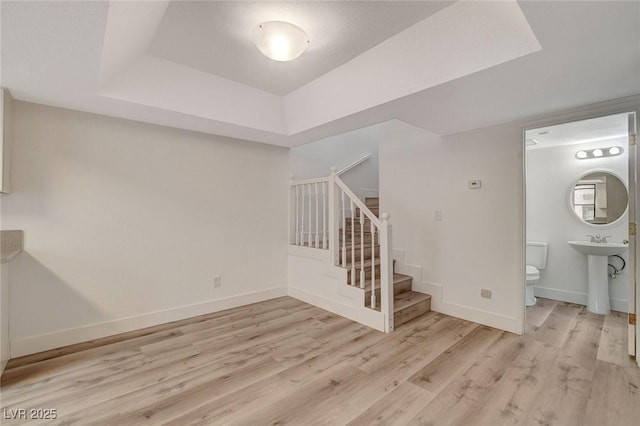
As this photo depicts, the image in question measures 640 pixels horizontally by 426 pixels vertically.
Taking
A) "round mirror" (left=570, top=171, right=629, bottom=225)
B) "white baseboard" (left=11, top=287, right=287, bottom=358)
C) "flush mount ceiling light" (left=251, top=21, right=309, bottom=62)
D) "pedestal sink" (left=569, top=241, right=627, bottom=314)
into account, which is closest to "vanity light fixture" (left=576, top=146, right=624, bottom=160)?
"round mirror" (left=570, top=171, right=629, bottom=225)

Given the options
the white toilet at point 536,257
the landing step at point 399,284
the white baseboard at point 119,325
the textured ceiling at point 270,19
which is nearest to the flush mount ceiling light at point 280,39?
the textured ceiling at point 270,19

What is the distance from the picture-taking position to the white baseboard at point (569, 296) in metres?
A: 3.50

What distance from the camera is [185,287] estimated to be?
125 inches

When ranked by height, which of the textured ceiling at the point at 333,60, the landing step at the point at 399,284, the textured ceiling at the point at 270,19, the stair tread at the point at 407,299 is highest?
the textured ceiling at the point at 270,19

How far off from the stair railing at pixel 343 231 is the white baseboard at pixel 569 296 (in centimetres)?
266

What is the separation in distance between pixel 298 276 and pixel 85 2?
331cm

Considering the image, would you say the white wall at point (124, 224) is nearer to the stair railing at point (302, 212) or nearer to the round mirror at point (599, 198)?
the stair railing at point (302, 212)

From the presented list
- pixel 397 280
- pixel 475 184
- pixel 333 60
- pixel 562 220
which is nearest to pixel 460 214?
pixel 475 184

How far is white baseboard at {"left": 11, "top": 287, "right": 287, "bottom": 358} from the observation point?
2.35 m

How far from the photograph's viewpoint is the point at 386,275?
2.84 m

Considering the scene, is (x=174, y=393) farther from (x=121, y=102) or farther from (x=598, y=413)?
(x=598, y=413)

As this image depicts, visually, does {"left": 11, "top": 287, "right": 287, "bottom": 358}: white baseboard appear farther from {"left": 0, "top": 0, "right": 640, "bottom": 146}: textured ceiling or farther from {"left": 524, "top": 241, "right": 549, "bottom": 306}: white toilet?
{"left": 524, "top": 241, "right": 549, "bottom": 306}: white toilet

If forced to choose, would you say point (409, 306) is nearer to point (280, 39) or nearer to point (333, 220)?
point (333, 220)

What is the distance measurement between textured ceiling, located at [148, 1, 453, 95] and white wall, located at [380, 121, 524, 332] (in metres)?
1.72
